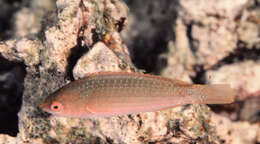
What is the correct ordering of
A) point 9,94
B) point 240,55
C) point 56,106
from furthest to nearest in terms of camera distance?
point 240,55 → point 9,94 → point 56,106

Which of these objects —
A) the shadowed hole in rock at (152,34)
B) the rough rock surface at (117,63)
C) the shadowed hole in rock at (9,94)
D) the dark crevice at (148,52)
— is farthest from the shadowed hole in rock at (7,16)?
the dark crevice at (148,52)

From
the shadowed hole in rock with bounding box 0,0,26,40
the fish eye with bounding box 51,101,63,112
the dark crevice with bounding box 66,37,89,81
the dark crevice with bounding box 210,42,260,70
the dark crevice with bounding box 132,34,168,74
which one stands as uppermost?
the shadowed hole in rock with bounding box 0,0,26,40

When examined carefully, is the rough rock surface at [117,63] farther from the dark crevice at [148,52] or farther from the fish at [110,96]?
the dark crevice at [148,52]

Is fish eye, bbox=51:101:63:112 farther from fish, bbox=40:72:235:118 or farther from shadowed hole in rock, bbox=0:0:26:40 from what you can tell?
shadowed hole in rock, bbox=0:0:26:40

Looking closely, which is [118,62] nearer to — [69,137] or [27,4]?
[69,137]

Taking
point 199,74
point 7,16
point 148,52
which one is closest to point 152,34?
point 148,52

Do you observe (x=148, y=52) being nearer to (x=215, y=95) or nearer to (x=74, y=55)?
(x=74, y=55)

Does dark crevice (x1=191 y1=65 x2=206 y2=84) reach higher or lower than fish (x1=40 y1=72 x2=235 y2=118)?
higher

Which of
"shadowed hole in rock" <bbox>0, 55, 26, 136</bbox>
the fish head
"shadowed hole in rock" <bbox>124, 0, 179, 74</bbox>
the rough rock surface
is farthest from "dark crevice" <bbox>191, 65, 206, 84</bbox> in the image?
"shadowed hole in rock" <bbox>0, 55, 26, 136</bbox>
